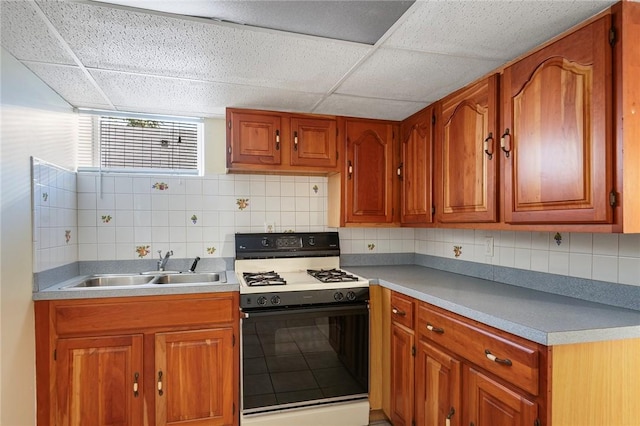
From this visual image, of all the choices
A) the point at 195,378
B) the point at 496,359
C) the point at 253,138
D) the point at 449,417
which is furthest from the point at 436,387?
the point at 253,138

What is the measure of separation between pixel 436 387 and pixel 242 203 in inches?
70.1

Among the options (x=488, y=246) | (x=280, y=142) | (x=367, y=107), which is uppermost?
(x=367, y=107)

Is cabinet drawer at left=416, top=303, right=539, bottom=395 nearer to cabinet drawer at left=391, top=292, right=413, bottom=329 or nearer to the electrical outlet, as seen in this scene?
cabinet drawer at left=391, top=292, right=413, bottom=329

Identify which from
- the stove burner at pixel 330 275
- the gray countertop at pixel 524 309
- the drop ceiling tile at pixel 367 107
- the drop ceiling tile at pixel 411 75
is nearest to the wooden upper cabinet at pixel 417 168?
the drop ceiling tile at pixel 367 107

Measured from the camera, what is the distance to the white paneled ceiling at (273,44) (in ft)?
4.30

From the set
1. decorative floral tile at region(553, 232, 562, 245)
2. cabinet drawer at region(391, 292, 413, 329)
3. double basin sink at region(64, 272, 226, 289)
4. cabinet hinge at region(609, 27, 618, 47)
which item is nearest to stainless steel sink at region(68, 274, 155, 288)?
double basin sink at region(64, 272, 226, 289)

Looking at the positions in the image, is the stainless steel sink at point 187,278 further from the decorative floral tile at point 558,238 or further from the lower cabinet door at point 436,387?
the decorative floral tile at point 558,238

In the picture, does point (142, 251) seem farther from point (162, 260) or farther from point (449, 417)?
point (449, 417)

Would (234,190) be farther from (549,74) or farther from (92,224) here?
(549,74)

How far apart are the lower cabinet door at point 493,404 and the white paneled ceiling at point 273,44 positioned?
1.40 m

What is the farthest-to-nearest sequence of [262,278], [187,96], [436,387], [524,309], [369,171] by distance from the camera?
1. [369,171]
2. [262,278]
3. [187,96]
4. [436,387]
5. [524,309]

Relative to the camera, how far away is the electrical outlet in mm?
2242

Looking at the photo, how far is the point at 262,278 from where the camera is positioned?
7.72 ft

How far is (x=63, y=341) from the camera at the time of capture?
76.2 inches
